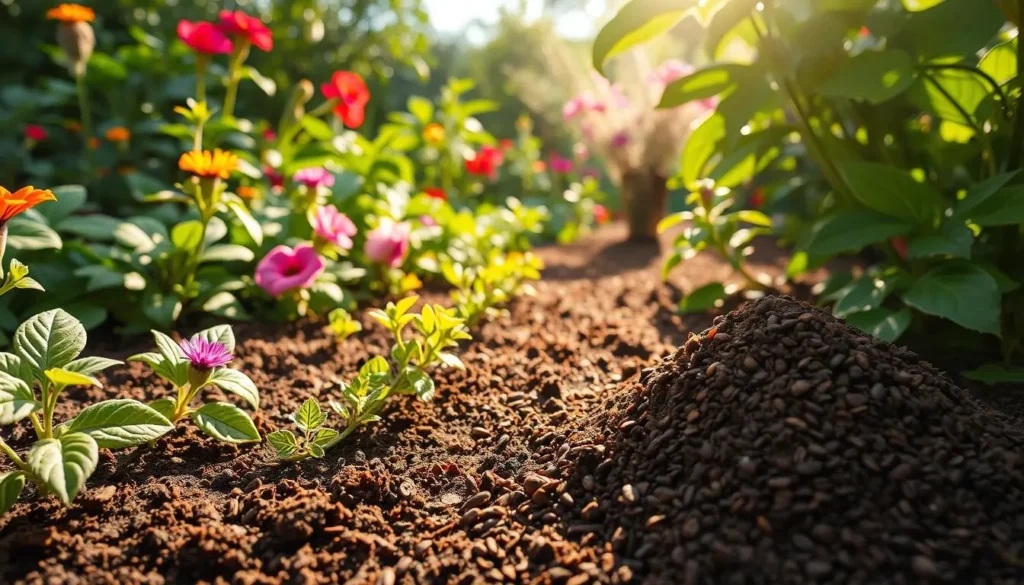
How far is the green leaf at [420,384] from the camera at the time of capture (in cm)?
167

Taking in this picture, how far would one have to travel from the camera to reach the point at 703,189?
261cm

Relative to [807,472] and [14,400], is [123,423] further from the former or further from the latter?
[807,472]

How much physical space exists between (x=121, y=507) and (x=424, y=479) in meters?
0.59

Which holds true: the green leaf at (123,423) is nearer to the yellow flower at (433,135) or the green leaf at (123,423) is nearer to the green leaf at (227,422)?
the green leaf at (227,422)

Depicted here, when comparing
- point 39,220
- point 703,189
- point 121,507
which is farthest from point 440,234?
point 121,507

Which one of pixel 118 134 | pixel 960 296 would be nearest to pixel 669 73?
pixel 960 296

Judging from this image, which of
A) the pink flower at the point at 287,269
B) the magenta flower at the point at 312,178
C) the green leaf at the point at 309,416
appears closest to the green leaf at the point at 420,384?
the green leaf at the point at 309,416

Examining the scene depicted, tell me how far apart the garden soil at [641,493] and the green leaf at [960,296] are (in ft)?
0.90

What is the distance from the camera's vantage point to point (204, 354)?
144 cm

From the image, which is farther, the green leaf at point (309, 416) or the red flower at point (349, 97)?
the red flower at point (349, 97)

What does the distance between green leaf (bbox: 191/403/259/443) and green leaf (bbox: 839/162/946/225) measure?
5.64 ft

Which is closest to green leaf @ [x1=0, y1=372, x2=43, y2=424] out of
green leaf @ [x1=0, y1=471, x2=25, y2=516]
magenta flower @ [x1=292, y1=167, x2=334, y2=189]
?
green leaf @ [x1=0, y1=471, x2=25, y2=516]

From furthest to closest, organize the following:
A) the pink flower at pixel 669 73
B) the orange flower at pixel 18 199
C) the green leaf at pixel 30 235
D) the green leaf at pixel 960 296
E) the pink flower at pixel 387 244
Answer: the pink flower at pixel 669 73 → the pink flower at pixel 387 244 → the green leaf at pixel 30 235 → the green leaf at pixel 960 296 → the orange flower at pixel 18 199

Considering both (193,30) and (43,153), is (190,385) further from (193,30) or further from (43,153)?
(43,153)
